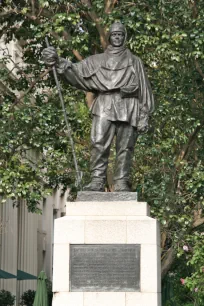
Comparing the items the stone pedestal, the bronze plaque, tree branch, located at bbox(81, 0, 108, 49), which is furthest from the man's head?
tree branch, located at bbox(81, 0, 108, 49)

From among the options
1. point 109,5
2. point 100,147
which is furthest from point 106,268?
point 109,5

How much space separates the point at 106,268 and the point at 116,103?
262 cm

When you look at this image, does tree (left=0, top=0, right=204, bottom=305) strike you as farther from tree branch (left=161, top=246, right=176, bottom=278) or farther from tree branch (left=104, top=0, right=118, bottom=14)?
tree branch (left=161, top=246, right=176, bottom=278)

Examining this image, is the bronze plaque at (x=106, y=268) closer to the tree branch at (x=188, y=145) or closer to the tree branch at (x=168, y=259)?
the tree branch at (x=188, y=145)

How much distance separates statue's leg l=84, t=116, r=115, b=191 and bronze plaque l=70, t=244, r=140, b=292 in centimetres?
114

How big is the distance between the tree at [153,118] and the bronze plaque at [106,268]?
9.14m

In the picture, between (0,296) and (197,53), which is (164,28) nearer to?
(197,53)

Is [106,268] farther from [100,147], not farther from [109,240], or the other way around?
[100,147]

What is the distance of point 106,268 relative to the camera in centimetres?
1445

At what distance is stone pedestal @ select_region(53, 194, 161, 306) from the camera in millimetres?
14375

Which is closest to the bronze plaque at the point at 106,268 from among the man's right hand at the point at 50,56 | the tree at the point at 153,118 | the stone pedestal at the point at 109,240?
the stone pedestal at the point at 109,240

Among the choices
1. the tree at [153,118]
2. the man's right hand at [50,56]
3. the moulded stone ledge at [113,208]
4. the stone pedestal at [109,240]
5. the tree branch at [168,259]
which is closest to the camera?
the stone pedestal at [109,240]

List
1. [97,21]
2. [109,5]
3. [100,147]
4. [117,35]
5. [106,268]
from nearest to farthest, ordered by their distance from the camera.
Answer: [106,268] → [100,147] → [117,35] → [109,5] → [97,21]

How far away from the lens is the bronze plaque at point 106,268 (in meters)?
14.4
